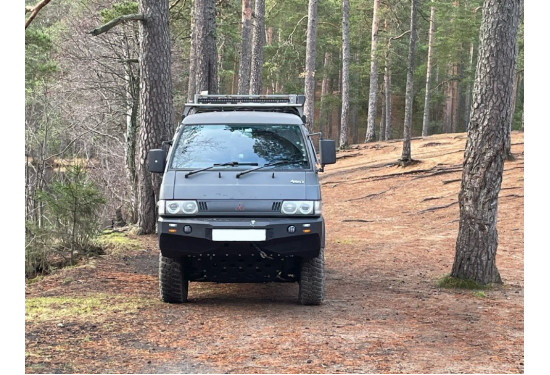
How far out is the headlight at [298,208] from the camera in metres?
7.14

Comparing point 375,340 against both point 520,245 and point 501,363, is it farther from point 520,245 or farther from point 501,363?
point 520,245

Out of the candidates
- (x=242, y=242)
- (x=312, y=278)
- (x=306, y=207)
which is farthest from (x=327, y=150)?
(x=242, y=242)

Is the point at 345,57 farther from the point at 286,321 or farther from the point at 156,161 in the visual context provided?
the point at 286,321

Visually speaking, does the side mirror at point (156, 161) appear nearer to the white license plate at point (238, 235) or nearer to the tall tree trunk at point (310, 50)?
the white license plate at point (238, 235)

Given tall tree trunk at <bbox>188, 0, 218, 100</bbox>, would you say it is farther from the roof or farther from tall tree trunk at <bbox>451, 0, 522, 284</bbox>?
tall tree trunk at <bbox>451, 0, 522, 284</bbox>

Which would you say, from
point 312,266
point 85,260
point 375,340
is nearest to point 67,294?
point 85,260

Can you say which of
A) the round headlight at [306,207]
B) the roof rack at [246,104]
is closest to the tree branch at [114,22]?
the roof rack at [246,104]

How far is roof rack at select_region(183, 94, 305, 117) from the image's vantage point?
29.4ft

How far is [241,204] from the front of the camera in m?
7.14

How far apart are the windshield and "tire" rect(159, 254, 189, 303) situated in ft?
4.05

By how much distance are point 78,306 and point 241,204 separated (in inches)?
94.6

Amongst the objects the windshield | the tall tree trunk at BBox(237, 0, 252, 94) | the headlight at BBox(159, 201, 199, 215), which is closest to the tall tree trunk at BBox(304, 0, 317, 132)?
the tall tree trunk at BBox(237, 0, 252, 94)

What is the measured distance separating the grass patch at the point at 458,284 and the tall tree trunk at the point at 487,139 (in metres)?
0.08

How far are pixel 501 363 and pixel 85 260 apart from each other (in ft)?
24.5
